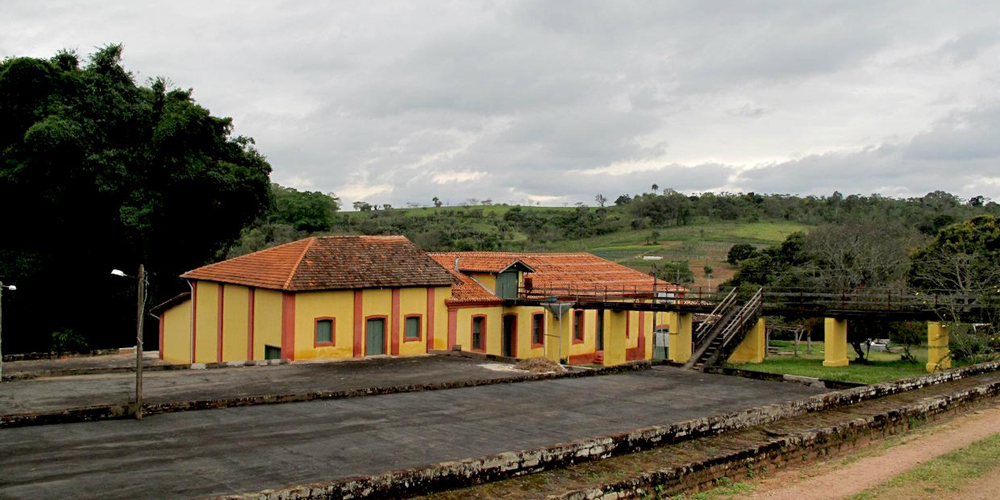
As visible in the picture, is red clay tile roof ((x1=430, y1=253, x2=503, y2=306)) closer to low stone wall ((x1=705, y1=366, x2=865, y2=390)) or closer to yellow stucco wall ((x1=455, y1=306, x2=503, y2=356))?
yellow stucco wall ((x1=455, y1=306, x2=503, y2=356))

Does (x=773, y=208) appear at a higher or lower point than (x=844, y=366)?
higher

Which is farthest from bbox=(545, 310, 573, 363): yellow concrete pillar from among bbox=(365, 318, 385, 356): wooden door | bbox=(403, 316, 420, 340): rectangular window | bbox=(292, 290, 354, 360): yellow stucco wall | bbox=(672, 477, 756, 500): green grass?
bbox=(672, 477, 756, 500): green grass

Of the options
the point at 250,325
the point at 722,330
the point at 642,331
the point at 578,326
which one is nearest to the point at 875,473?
the point at 722,330

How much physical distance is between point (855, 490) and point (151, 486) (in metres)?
8.22

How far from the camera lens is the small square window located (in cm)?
2155

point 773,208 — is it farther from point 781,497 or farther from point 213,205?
point 781,497

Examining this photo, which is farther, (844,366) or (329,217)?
(329,217)

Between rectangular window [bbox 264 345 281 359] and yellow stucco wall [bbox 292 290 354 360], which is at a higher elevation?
yellow stucco wall [bbox 292 290 354 360]

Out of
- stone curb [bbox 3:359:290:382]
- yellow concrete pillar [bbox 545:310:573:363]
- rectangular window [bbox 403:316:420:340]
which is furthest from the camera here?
yellow concrete pillar [bbox 545:310:573:363]

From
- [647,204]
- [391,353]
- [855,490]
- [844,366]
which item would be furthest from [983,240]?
[647,204]

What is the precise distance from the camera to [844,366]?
2342 centimetres

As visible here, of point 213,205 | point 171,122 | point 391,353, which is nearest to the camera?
point 391,353

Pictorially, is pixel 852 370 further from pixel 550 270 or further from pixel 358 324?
pixel 358 324

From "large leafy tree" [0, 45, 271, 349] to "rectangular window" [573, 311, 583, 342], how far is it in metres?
14.2
